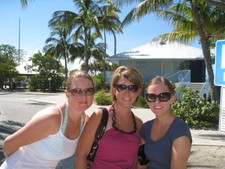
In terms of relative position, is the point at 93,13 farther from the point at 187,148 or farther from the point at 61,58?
the point at 187,148

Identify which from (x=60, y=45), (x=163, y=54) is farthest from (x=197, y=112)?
(x=60, y=45)

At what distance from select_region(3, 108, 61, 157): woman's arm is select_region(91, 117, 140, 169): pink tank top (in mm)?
461

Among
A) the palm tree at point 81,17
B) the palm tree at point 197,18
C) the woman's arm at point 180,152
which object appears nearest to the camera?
the woman's arm at point 180,152

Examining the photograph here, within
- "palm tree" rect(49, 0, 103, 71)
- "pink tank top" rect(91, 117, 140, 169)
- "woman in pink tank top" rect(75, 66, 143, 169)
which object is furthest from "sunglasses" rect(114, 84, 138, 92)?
"palm tree" rect(49, 0, 103, 71)

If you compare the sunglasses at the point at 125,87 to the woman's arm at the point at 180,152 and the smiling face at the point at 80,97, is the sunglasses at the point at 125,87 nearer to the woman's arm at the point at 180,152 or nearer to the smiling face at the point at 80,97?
the smiling face at the point at 80,97

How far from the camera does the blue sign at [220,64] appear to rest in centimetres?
303

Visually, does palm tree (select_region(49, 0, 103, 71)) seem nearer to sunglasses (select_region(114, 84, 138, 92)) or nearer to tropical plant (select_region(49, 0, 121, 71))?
tropical plant (select_region(49, 0, 121, 71))

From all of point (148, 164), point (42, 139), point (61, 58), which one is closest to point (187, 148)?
point (148, 164)

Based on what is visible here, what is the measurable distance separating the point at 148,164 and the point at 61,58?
1725 inches

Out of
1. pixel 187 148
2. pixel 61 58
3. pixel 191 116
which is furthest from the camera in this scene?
pixel 61 58

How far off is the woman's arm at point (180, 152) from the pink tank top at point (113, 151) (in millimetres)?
445

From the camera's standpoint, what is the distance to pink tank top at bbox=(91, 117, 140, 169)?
2311 millimetres

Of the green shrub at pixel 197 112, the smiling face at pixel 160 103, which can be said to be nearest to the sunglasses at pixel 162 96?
the smiling face at pixel 160 103

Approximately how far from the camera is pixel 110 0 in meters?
12.6
